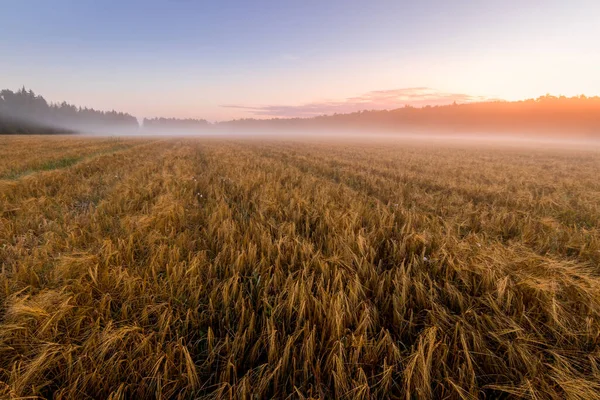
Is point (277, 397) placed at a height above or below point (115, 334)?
below

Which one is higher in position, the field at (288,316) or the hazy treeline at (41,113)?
the hazy treeline at (41,113)

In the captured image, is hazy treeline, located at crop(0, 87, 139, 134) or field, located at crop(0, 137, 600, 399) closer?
field, located at crop(0, 137, 600, 399)

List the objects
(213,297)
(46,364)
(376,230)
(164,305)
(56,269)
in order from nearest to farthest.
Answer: (46,364)
(164,305)
(213,297)
(56,269)
(376,230)

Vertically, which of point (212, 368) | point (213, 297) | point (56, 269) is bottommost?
point (212, 368)

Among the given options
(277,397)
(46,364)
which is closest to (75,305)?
(46,364)

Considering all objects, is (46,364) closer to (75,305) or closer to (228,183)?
(75,305)

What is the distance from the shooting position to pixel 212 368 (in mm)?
1595

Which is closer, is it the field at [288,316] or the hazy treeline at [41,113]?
the field at [288,316]

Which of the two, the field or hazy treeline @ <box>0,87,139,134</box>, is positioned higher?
hazy treeline @ <box>0,87,139,134</box>

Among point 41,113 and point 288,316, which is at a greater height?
point 41,113

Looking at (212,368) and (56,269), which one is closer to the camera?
(212,368)

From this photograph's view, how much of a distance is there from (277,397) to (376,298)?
1152mm

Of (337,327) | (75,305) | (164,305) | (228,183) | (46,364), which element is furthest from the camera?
(228,183)

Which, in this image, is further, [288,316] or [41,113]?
[41,113]
